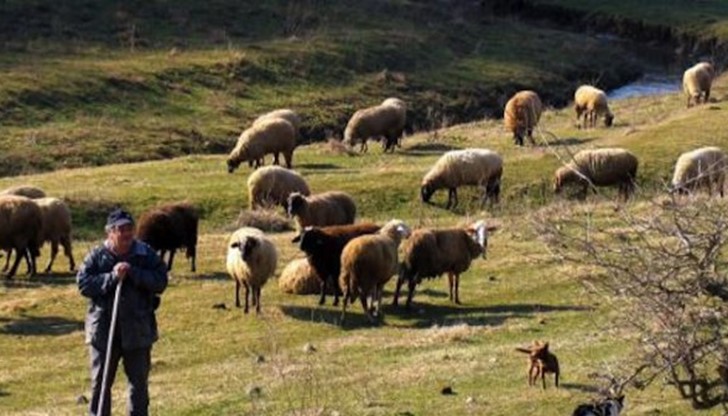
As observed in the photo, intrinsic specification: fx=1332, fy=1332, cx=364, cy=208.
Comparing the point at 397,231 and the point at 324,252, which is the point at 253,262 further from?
the point at 397,231

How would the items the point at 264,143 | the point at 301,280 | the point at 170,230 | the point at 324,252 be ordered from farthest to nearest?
1. the point at 264,143
2. the point at 170,230
3. the point at 301,280
4. the point at 324,252

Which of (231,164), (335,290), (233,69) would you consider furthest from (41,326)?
(233,69)

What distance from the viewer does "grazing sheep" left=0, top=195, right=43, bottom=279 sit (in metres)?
27.7

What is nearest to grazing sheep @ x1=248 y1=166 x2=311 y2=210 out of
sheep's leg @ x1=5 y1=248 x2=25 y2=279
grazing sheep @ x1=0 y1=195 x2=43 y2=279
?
grazing sheep @ x1=0 y1=195 x2=43 y2=279

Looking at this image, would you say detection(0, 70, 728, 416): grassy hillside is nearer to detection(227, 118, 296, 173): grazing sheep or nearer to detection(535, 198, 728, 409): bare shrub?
detection(535, 198, 728, 409): bare shrub

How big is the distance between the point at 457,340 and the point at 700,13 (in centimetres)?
6489

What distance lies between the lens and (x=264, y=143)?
41.5 meters

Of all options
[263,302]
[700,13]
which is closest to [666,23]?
[700,13]

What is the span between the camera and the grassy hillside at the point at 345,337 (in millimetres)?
17594

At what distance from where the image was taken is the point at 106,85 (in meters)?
55.0

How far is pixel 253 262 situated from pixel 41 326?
4.02m

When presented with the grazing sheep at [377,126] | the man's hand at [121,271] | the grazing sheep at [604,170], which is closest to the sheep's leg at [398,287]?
the man's hand at [121,271]

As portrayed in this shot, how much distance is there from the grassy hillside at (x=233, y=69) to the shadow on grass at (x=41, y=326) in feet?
65.3

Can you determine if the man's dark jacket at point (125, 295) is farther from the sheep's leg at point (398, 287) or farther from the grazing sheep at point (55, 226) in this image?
the grazing sheep at point (55, 226)
